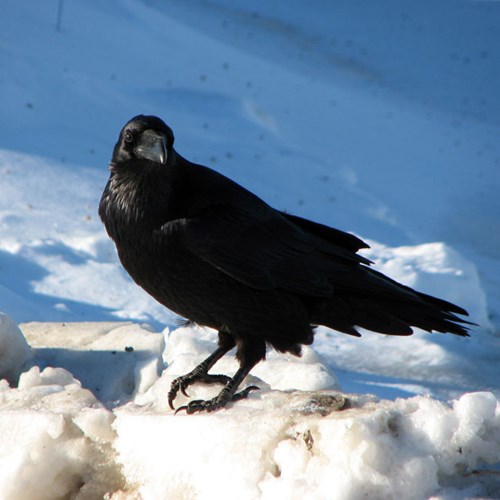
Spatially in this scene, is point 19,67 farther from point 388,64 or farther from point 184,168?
point 184,168

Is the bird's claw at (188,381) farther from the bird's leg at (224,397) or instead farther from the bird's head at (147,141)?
the bird's head at (147,141)

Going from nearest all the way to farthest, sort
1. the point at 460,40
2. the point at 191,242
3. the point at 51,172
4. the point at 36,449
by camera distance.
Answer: the point at 36,449
the point at 191,242
the point at 51,172
the point at 460,40

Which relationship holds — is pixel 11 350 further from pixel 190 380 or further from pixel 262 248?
pixel 262 248

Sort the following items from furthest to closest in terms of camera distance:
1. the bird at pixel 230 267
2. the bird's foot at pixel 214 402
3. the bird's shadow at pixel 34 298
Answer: the bird's shadow at pixel 34 298, the bird at pixel 230 267, the bird's foot at pixel 214 402

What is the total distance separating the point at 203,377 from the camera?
376 centimetres

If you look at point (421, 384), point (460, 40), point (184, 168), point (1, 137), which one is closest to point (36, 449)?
point (184, 168)

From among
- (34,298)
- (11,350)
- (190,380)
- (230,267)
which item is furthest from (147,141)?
(34,298)

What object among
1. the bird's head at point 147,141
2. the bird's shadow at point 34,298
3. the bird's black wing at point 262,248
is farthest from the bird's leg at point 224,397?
the bird's shadow at point 34,298

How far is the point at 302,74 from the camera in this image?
1187 cm

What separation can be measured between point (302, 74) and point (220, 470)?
31.3 feet

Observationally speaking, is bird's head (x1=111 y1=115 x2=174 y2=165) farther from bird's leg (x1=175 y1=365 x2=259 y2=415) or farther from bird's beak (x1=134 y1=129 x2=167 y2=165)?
bird's leg (x1=175 y1=365 x2=259 y2=415)

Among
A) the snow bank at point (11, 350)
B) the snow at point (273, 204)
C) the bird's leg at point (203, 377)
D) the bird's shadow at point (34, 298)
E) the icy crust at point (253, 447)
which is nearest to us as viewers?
the icy crust at point (253, 447)

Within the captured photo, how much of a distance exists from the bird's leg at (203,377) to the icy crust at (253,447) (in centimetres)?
17

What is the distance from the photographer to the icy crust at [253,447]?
2.56 meters
